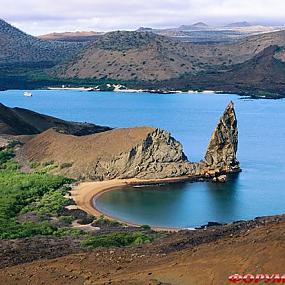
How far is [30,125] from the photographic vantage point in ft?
212

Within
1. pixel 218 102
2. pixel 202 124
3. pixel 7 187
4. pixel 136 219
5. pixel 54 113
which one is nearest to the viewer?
pixel 136 219

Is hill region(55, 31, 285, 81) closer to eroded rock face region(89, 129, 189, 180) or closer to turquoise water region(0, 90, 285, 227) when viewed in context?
turquoise water region(0, 90, 285, 227)

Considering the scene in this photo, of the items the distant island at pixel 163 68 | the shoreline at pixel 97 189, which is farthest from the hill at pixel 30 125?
the distant island at pixel 163 68

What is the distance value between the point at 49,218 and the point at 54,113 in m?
62.6

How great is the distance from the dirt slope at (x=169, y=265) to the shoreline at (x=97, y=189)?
1249 centimetres

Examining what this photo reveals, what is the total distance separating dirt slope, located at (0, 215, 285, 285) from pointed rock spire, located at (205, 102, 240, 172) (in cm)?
2619

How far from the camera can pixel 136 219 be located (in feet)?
111

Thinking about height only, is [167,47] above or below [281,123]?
above

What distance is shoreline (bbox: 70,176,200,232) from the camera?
3456 cm

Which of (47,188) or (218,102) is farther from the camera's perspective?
(218,102)

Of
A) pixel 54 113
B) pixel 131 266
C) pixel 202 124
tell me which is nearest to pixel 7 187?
pixel 131 266

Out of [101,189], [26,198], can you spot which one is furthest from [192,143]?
[26,198]

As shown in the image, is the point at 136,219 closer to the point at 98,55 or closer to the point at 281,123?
the point at 281,123

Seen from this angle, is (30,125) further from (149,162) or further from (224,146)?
(224,146)
